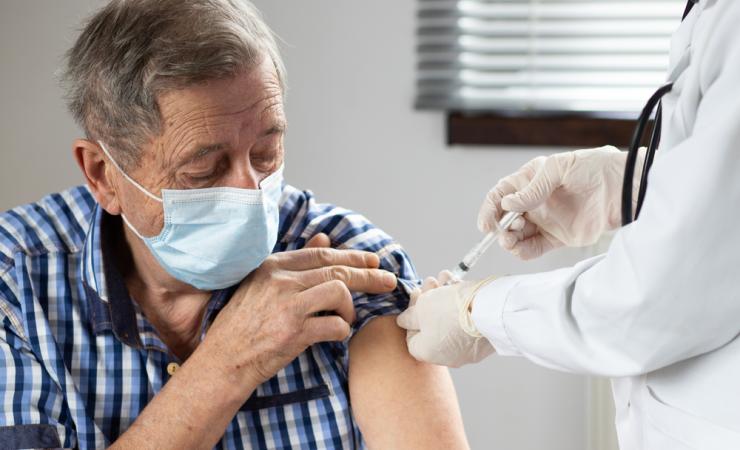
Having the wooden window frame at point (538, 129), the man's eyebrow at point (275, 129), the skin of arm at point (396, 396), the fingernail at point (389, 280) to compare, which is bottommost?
the skin of arm at point (396, 396)

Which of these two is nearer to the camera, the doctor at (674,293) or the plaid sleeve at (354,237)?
the doctor at (674,293)

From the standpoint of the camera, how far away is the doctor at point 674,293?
872 millimetres

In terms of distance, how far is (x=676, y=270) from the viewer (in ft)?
2.96

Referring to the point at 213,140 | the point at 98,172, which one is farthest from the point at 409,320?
the point at 98,172

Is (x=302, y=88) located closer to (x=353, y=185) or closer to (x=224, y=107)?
(x=353, y=185)

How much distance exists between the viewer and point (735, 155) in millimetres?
856

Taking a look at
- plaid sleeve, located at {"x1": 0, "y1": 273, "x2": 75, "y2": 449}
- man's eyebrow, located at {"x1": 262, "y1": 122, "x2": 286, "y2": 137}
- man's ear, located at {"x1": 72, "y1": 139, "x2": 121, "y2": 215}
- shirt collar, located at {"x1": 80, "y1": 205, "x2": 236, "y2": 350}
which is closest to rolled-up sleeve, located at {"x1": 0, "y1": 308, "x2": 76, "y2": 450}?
plaid sleeve, located at {"x1": 0, "y1": 273, "x2": 75, "y2": 449}

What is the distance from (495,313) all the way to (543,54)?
147cm

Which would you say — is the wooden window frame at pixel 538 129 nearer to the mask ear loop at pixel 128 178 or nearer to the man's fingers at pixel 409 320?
the man's fingers at pixel 409 320

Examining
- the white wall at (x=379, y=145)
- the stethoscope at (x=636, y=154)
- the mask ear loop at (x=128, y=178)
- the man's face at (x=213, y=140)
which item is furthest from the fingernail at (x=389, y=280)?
the white wall at (x=379, y=145)

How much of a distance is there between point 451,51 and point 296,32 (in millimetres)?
457

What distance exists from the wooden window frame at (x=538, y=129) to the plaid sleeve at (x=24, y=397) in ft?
4.58

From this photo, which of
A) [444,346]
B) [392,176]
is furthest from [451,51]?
[444,346]

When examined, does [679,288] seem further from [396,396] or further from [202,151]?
[202,151]
